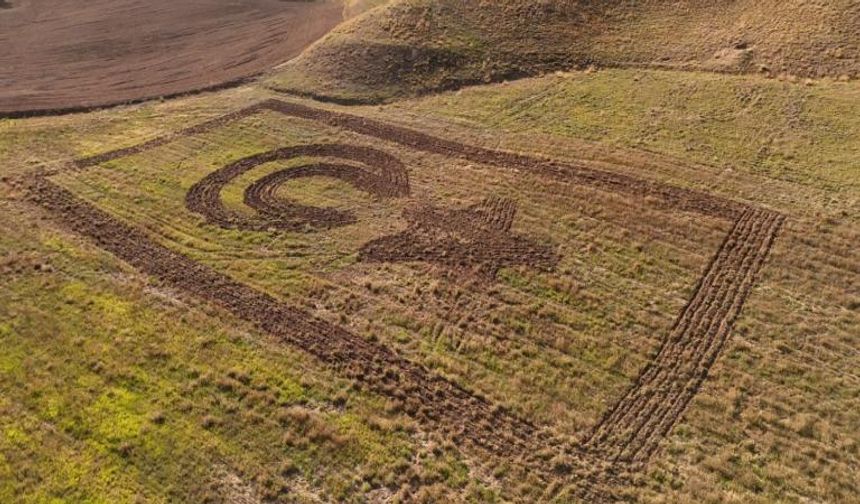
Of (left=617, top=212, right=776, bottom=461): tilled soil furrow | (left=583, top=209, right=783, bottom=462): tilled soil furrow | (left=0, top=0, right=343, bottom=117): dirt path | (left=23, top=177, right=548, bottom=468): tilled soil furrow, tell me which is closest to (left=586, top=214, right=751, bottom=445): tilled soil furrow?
(left=583, top=209, right=783, bottom=462): tilled soil furrow

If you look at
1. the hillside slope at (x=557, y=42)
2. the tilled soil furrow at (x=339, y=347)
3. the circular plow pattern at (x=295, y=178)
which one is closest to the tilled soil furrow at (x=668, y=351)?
the tilled soil furrow at (x=339, y=347)

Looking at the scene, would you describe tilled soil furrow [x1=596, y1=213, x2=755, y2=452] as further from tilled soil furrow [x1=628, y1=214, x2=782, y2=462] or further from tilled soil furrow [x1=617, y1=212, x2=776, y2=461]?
tilled soil furrow [x1=628, y1=214, x2=782, y2=462]

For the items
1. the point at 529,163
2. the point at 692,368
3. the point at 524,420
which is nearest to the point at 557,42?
the point at 529,163

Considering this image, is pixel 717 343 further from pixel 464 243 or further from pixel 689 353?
pixel 464 243

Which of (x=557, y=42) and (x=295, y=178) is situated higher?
(x=557, y=42)

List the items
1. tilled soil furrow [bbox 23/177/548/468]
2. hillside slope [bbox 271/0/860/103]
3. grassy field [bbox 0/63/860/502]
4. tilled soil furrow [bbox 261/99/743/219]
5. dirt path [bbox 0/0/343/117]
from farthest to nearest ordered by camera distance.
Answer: dirt path [bbox 0/0/343/117], hillside slope [bbox 271/0/860/103], tilled soil furrow [bbox 261/99/743/219], tilled soil furrow [bbox 23/177/548/468], grassy field [bbox 0/63/860/502]

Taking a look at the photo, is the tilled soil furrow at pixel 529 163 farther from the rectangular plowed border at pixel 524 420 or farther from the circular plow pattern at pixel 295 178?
the circular plow pattern at pixel 295 178

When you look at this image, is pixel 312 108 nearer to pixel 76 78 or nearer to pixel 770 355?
pixel 76 78
